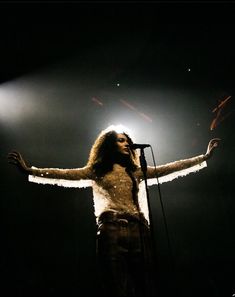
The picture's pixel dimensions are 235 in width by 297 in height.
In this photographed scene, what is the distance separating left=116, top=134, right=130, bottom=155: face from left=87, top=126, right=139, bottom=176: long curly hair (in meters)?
0.03

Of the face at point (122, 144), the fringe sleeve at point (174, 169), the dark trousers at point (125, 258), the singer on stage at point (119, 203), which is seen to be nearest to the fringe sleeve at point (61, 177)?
the singer on stage at point (119, 203)

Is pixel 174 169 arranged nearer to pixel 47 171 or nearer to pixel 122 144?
pixel 122 144

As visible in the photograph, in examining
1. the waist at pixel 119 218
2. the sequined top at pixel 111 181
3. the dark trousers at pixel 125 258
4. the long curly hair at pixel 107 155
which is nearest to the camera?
the dark trousers at pixel 125 258

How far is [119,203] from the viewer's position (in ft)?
9.09

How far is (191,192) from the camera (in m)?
4.21

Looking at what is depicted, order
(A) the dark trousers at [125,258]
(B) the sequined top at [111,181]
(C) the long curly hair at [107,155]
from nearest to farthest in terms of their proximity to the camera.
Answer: (A) the dark trousers at [125,258], (B) the sequined top at [111,181], (C) the long curly hair at [107,155]

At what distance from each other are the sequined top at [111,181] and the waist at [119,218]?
0.13 ft

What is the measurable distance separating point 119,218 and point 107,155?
0.70 m

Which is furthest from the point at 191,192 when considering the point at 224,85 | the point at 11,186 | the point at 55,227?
the point at 11,186

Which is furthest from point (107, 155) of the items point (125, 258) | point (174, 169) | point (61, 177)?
point (125, 258)

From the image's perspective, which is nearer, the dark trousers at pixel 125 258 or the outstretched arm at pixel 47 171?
the dark trousers at pixel 125 258

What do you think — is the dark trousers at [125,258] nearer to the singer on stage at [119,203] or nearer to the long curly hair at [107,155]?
the singer on stage at [119,203]

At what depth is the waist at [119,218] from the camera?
2.64 meters

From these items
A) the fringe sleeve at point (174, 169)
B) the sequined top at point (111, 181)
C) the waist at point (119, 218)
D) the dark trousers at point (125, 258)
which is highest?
the fringe sleeve at point (174, 169)
